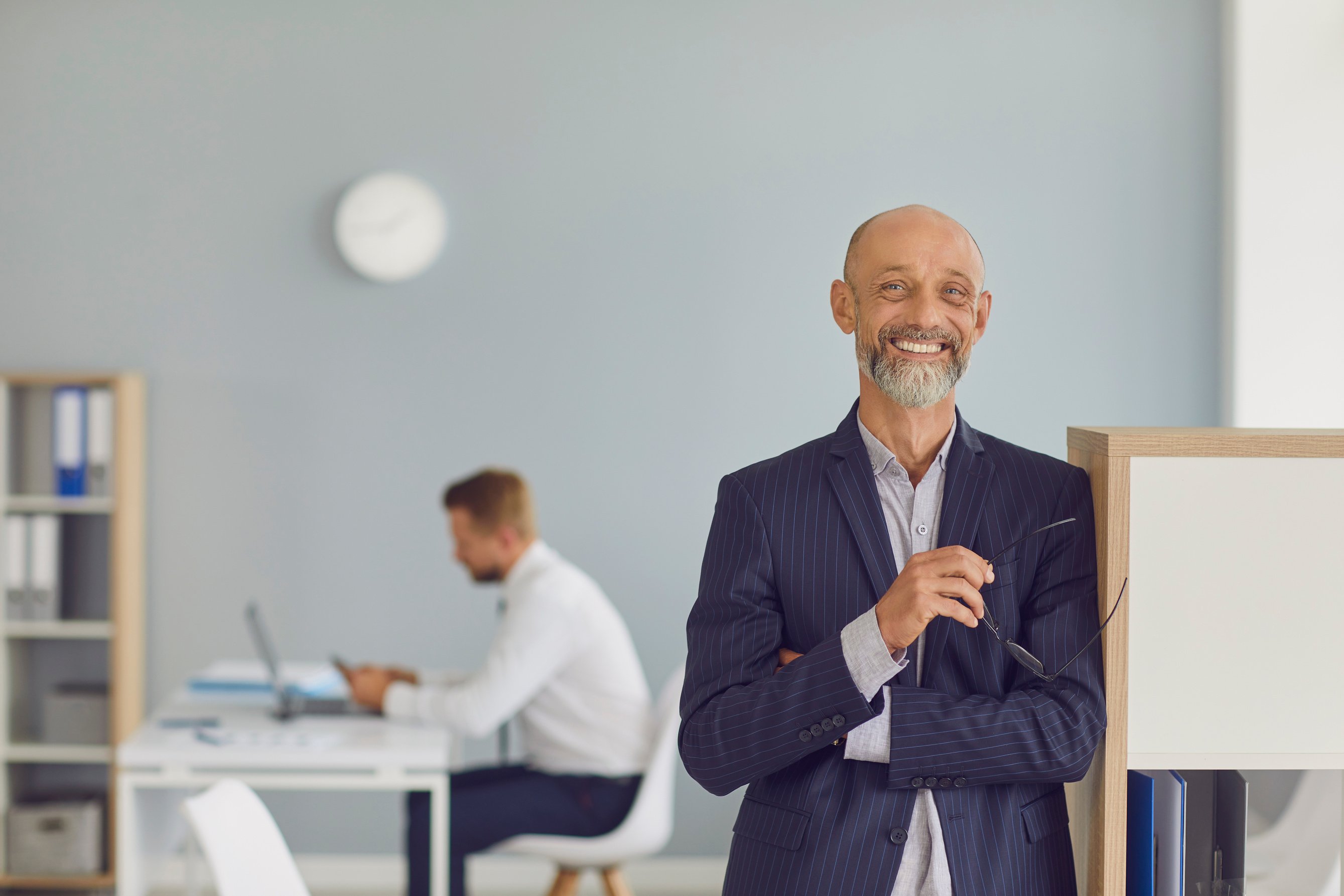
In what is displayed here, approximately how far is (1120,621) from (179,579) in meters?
3.29

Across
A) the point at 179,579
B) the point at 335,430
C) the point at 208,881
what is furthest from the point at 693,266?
the point at 208,881

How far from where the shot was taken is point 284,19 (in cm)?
373

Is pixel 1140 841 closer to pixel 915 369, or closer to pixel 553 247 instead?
pixel 915 369

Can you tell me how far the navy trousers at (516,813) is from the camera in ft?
8.96

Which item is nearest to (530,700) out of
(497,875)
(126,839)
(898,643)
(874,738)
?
(126,839)

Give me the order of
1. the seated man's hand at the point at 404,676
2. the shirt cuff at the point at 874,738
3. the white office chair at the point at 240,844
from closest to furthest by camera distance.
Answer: the shirt cuff at the point at 874,738 → the white office chair at the point at 240,844 → the seated man's hand at the point at 404,676

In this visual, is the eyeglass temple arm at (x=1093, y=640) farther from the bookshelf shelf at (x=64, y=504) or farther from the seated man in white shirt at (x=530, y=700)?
the bookshelf shelf at (x=64, y=504)

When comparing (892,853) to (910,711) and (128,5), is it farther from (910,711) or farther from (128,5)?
(128,5)

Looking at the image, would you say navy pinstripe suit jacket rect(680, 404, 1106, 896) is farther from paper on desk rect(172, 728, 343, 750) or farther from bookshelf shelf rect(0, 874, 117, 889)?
bookshelf shelf rect(0, 874, 117, 889)

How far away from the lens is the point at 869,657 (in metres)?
1.18

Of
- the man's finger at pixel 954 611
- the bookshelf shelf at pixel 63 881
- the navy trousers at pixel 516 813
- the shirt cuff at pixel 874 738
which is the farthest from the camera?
the bookshelf shelf at pixel 63 881

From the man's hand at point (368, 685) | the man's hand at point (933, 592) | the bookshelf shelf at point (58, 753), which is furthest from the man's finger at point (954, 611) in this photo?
the bookshelf shelf at point (58, 753)

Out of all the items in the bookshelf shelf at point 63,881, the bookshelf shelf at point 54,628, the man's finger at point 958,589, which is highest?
the man's finger at point 958,589

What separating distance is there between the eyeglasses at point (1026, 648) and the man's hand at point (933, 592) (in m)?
0.07
